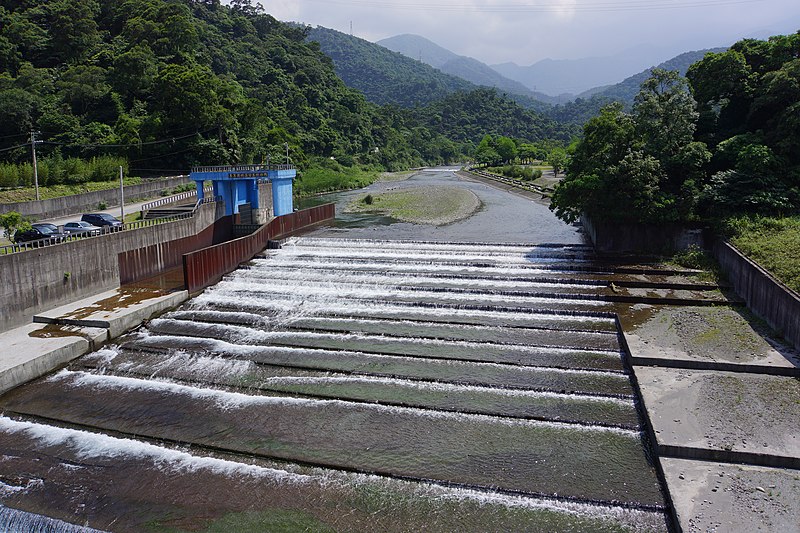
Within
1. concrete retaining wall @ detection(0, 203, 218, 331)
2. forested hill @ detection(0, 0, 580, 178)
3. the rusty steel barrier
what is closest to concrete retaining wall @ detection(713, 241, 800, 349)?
the rusty steel barrier

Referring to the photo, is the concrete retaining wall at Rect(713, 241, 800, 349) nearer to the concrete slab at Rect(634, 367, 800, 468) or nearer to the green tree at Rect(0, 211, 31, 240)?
the concrete slab at Rect(634, 367, 800, 468)

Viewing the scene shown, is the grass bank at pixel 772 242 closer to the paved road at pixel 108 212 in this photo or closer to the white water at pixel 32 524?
the white water at pixel 32 524

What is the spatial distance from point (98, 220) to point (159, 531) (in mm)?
24359

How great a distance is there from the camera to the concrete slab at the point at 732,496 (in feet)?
30.8

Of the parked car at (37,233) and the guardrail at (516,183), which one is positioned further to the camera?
the guardrail at (516,183)

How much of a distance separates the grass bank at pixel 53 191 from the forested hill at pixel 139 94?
2.49m

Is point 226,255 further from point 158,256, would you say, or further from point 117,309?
point 117,309

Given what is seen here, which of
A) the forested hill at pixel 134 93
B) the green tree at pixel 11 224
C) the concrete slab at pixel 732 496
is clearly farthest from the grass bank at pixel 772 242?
the forested hill at pixel 134 93

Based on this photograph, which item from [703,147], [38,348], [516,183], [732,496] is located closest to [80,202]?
[38,348]

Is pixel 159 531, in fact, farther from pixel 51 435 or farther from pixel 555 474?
pixel 555 474

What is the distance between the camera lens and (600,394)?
14.8m

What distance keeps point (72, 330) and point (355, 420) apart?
39.5 ft

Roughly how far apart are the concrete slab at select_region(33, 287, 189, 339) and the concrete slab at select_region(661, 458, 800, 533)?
18451mm

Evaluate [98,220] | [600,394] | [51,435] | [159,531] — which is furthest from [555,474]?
[98,220]
